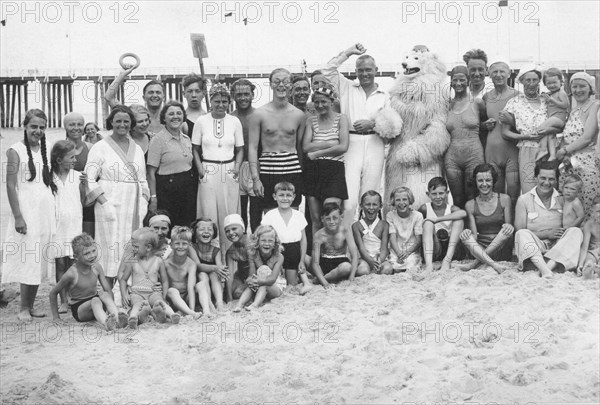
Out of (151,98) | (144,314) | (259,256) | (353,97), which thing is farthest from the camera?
(353,97)

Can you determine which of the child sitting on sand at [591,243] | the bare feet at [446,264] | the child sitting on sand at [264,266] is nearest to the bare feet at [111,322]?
the child sitting on sand at [264,266]

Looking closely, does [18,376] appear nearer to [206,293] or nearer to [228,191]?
[206,293]

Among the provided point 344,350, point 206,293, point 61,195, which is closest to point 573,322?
point 344,350

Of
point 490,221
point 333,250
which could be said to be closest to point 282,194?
point 333,250

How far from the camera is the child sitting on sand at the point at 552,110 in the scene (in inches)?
239

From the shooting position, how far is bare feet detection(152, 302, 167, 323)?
512 centimetres

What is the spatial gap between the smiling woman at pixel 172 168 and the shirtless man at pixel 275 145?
544mm

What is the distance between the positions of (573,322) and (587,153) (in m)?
1.97

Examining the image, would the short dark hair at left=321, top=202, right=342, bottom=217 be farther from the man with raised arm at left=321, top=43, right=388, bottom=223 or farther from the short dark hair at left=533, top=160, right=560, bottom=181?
the short dark hair at left=533, top=160, right=560, bottom=181

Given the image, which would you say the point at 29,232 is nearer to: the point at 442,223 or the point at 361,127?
the point at 361,127

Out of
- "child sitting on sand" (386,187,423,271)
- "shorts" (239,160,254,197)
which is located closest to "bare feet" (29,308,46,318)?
"shorts" (239,160,254,197)

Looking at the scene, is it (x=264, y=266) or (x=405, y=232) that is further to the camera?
(x=405, y=232)

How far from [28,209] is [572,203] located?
419 centimetres

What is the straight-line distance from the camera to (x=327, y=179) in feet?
20.3
